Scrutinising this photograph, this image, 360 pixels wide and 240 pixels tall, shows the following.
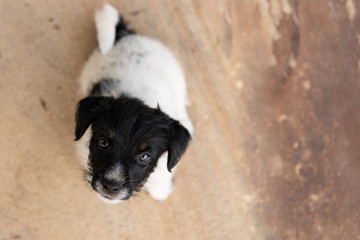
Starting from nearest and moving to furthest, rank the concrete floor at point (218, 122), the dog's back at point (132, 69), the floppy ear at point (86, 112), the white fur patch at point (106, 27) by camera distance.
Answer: the floppy ear at point (86, 112) → the dog's back at point (132, 69) → the white fur patch at point (106, 27) → the concrete floor at point (218, 122)

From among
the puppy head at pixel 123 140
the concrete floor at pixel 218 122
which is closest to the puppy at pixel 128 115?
the puppy head at pixel 123 140

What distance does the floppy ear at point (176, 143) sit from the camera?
7.45 ft

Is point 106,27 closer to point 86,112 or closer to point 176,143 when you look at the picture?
point 86,112

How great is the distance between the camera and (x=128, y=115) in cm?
220

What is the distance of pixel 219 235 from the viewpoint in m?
3.07

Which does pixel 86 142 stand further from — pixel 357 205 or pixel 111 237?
pixel 357 205

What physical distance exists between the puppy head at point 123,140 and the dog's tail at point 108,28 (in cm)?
63

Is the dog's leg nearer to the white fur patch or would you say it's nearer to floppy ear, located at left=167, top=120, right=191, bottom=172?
floppy ear, located at left=167, top=120, right=191, bottom=172

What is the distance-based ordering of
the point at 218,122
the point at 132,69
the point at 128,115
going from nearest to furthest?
the point at 128,115, the point at 132,69, the point at 218,122

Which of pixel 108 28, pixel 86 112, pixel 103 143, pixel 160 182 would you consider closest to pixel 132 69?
pixel 108 28

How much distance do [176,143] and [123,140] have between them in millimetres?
363

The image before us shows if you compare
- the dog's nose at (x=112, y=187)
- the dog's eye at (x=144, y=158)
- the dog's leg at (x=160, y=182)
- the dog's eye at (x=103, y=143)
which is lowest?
the dog's leg at (x=160, y=182)

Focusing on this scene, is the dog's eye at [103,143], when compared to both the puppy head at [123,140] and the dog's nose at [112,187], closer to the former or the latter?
the puppy head at [123,140]

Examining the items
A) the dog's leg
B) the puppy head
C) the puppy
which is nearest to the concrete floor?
the dog's leg
